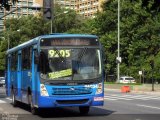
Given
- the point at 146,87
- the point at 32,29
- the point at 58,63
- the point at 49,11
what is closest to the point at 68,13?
the point at 32,29

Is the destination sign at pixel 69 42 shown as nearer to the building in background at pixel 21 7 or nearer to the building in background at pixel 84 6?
the building in background at pixel 21 7

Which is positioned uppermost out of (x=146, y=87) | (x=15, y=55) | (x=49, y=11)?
(x=49, y=11)

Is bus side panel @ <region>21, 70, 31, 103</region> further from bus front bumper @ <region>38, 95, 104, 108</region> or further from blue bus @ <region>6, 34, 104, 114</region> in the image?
bus front bumper @ <region>38, 95, 104, 108</region>

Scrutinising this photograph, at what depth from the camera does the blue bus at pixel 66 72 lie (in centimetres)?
1845

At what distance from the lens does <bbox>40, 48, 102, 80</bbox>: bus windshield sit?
1859 cm

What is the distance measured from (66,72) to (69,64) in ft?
1.09

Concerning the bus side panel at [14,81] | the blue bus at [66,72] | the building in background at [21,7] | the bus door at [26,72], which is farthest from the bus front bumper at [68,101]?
the bus side panel at [14,81]

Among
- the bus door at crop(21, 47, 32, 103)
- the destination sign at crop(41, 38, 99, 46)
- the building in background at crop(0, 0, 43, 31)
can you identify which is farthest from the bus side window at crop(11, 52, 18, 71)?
the destination sign at crop(41, 38, 99, 46)

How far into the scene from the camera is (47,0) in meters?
25.0

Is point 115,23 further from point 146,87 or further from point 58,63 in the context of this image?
point 58,63

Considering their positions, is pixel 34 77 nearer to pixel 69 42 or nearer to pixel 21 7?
pixel 69 42

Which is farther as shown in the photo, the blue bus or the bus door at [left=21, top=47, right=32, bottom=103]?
the bus door at [left=21, top=47, right=32, bottom=103]

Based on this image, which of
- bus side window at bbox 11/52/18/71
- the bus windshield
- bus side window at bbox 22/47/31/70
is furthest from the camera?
bus side window at bbox 11/52/18/71

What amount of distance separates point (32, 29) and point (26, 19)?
3.87 m
